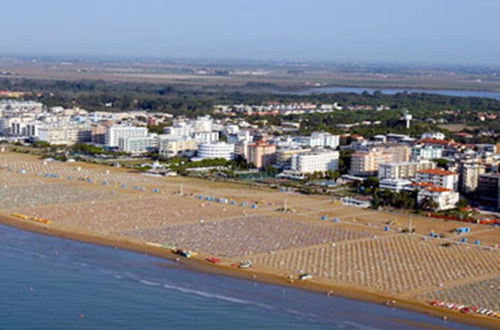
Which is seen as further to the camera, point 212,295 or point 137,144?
point 137,144

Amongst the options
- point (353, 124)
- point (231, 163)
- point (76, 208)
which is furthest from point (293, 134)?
point (76, 208)

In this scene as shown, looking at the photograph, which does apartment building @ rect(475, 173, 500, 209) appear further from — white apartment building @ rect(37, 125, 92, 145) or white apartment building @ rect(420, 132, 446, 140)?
white apartment building @ rect(37, 125, 92, 145)

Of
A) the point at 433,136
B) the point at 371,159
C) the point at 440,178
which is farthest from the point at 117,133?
the point at 440,178

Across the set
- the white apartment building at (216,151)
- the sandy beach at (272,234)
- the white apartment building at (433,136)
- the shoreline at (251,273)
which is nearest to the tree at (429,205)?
the sandy beach at (272,234)

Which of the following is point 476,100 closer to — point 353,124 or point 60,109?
point 353,124

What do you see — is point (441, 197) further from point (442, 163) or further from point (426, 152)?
point (426, 152)

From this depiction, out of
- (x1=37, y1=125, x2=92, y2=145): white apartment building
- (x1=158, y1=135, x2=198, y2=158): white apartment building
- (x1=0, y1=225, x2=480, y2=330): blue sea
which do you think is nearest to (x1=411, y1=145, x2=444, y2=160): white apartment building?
(x1=158, y1=135, x2=198, y2=158): white apartment building
